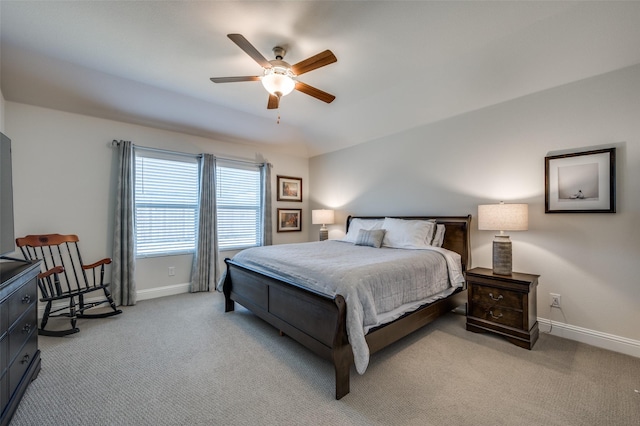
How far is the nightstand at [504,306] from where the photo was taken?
2463 mm

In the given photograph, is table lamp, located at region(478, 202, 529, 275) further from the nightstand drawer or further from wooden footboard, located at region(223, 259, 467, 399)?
wooden footboard, located at region(223, 259, 467, 399)

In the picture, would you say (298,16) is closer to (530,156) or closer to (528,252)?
(530,156)

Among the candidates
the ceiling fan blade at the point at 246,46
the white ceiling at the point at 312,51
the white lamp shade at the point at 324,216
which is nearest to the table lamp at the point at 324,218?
the white lamp shade at the point at 324,216

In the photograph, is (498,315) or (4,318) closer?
(4,318)

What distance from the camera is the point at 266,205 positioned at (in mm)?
5109

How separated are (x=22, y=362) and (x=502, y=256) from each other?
408cm

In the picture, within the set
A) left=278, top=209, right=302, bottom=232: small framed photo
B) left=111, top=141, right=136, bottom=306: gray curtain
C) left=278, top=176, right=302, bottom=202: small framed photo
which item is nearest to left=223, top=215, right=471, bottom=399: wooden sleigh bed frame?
left=111, top=141, right=136, bottom=306: gray curtain

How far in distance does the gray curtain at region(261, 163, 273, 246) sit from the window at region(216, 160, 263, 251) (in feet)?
0.34

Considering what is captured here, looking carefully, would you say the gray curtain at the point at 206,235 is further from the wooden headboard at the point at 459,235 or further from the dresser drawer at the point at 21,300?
the wooden headboard at the point at 459,235

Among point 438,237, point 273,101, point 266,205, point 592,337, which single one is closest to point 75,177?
point 266,205

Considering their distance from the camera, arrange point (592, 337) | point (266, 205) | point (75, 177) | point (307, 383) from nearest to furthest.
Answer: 1. point (307, 383)
2. point (592, 337)
3. point (75, 177)
4. point (266, 205)

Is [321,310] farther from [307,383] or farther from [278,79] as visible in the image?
[278,79]

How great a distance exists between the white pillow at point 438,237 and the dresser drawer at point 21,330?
12.8ft

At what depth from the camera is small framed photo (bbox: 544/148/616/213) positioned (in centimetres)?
245
